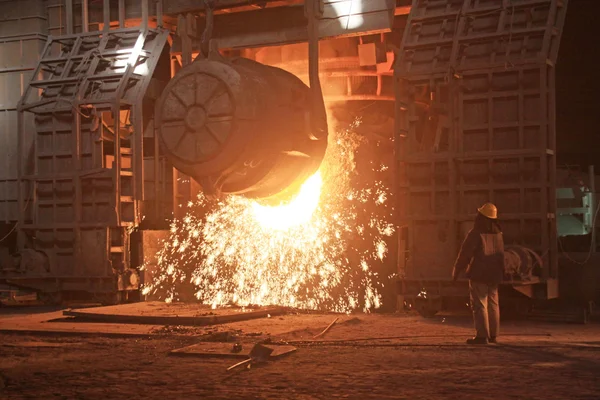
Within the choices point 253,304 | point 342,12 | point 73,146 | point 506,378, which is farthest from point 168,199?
point 506,378

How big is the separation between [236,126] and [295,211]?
400 centimetres

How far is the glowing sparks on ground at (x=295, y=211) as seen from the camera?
13.8 m

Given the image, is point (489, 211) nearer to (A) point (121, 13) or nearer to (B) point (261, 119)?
(B) point (261, 119)

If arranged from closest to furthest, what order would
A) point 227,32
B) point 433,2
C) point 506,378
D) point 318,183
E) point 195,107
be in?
1. point 506,378
2. point 195,107
3. point 433,2
4. point 227,32
5. point 318,183

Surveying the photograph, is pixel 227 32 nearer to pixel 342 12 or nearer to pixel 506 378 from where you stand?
pixel 342 12

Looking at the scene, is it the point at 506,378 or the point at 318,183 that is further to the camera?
the point at 318,183

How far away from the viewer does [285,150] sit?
415 inches

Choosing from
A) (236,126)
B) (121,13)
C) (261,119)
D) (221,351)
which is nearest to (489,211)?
(261,119)

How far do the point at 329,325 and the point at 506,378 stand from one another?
3.94 m

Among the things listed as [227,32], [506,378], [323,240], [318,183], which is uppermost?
[227,32]

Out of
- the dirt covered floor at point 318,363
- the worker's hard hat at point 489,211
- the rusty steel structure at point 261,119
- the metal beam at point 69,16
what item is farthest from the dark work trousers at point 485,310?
the metal beam at point 69,16

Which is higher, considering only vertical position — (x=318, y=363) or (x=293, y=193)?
(x=293, y=193)

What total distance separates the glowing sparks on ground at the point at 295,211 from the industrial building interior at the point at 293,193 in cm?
3

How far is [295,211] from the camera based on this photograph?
544 inches
